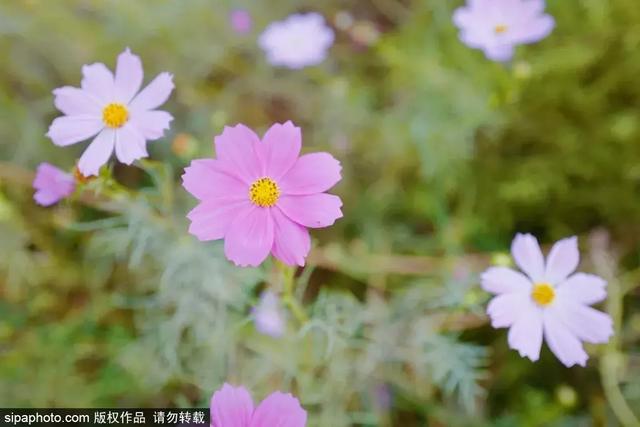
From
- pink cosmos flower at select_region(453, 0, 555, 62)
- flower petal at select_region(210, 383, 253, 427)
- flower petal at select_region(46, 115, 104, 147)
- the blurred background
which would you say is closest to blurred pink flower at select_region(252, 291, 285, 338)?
the blurred background

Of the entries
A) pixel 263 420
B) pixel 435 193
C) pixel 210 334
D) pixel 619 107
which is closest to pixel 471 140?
pixel 435 193

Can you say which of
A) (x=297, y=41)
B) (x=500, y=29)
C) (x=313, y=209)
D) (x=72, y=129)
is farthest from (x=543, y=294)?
(x=297, y=41)

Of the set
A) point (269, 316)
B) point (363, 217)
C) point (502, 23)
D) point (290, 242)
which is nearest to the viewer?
point (290, 242)

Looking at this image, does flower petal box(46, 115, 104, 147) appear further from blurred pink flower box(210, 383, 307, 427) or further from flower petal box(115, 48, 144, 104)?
blurred pink flower box(210, 383, 307, 427)

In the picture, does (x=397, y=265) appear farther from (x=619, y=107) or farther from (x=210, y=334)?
(x=619, y=107)

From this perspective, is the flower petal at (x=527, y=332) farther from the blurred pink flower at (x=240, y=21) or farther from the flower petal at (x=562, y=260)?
the blurred pink flower at (x=240, y=21)

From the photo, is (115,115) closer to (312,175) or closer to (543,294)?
(312,175)
